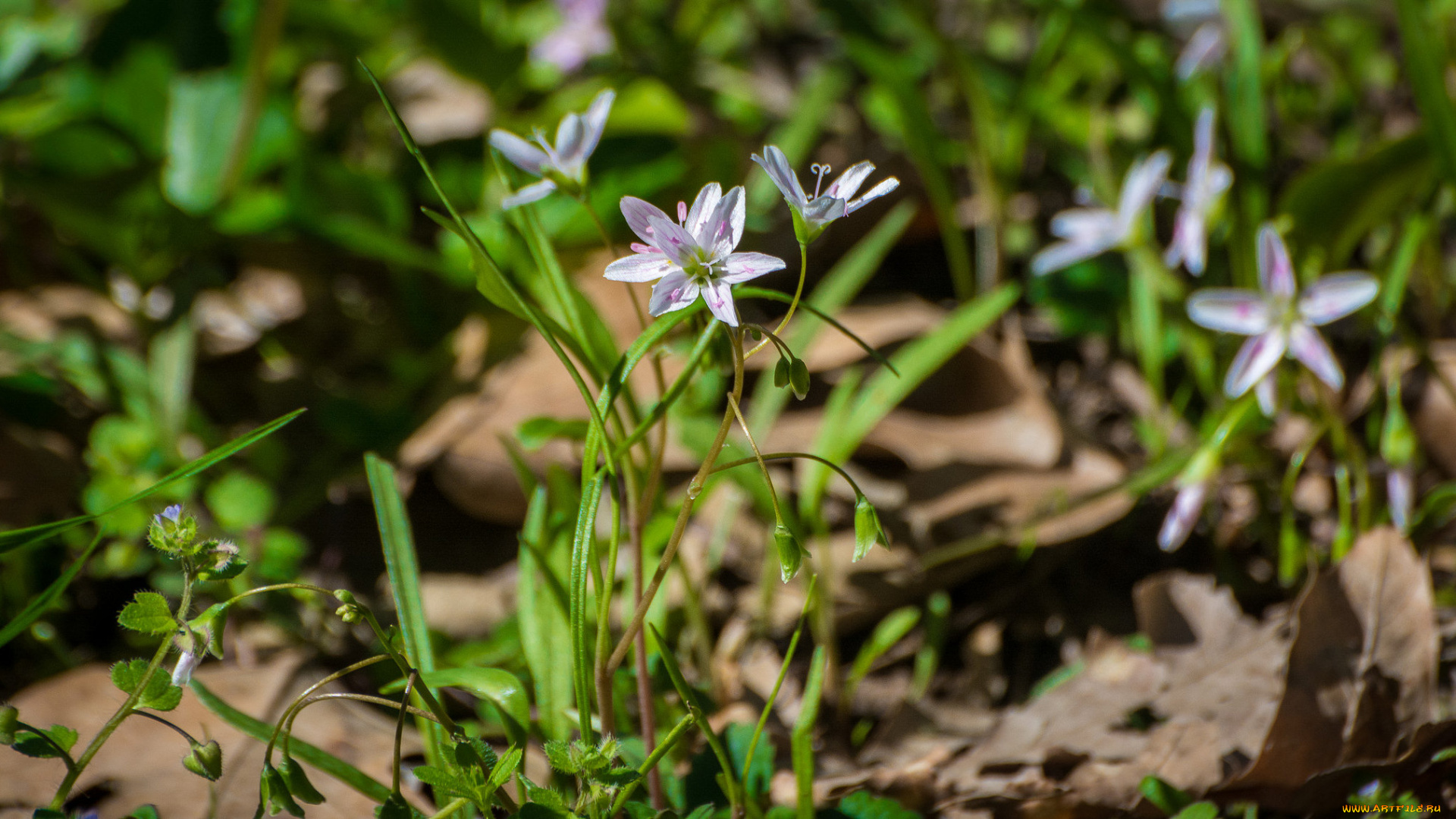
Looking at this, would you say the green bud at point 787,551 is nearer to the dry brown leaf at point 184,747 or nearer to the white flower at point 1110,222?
the dry brown leaf at point 184,747

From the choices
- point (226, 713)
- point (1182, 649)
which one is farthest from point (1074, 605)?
point (226, 713)

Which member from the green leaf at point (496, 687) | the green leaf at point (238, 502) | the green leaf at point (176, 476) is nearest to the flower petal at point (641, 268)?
the green leaf at point (176, 476)

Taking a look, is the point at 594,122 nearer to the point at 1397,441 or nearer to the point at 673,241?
the point at 673,241

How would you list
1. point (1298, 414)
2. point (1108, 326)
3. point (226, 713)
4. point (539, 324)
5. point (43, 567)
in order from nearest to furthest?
point (539, 324) → point (226, 713) → point (43, 567) → point (1298, 414) → point (1108, 326)

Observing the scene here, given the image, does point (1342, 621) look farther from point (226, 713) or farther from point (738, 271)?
point (226, 713)

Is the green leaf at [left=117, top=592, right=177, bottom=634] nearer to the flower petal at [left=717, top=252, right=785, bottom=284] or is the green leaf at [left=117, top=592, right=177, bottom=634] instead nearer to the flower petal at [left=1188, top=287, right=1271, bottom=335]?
the flower petal at [left=717, top=252, right=785, bottom=284]

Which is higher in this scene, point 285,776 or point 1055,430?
point 1055,430
